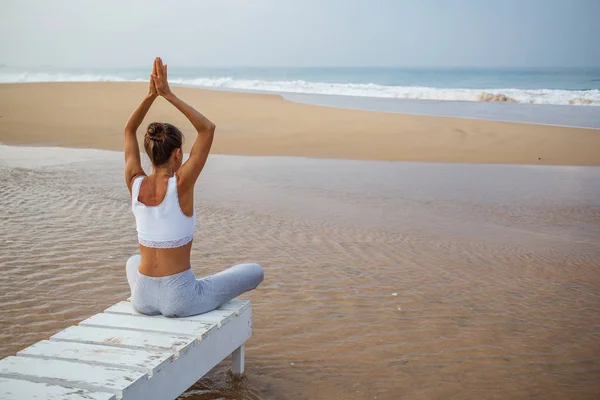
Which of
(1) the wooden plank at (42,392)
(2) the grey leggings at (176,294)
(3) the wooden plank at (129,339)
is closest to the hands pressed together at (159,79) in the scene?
(2) the grey leggings at (176,294)

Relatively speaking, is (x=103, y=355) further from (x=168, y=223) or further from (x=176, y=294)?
(x=168, y=223)

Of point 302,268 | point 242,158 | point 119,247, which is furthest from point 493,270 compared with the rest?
point 242,158

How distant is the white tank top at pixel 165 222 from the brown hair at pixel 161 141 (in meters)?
0.15

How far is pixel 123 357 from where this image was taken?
3.26 m

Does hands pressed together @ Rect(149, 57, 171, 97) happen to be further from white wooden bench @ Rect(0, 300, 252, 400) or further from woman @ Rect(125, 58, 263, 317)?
white wooden bench @ Rect(0, 300, 252, 400)

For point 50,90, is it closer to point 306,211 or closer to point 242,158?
point 242,158

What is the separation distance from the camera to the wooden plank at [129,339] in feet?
11.1

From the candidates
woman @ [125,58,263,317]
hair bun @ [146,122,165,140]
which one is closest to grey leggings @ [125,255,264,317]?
woman @ [125,58,263,317]

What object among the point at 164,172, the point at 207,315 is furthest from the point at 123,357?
the point at 164,172

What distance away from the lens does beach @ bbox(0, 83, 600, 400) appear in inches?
180

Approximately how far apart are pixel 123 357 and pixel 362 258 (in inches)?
160

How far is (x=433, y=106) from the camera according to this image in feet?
92.1

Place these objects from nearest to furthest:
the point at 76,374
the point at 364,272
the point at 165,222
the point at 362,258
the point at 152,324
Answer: the point at 76,374
the point at 152,324
the point at 165,222
the point at 364,272
the point at 362,258

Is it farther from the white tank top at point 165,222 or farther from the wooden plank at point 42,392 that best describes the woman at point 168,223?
the wooden plank at point 42,392
